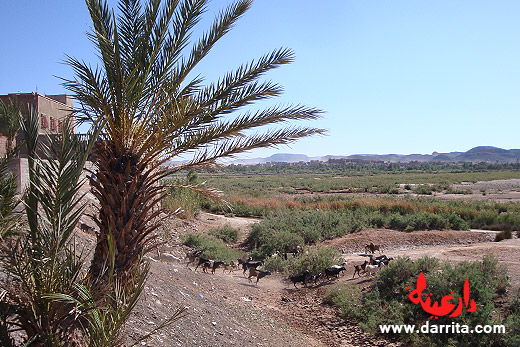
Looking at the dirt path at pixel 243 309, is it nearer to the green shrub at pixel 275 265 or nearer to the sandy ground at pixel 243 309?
the sandy ground at pixel 243 309

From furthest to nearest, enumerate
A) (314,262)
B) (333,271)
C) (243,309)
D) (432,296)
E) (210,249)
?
(210,249) < (314,262) < (333,271) < (243,309) < (432,296)

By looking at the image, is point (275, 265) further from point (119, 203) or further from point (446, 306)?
point (119, 203)

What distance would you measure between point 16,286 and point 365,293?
27.5ft

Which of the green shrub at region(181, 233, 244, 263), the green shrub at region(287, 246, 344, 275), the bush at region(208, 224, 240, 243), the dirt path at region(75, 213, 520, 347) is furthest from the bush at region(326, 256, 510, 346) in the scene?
the bush at region(208, 224, 240, 243)

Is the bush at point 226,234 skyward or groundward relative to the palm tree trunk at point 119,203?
groundward

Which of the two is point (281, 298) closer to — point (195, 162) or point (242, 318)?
point (242, 318)

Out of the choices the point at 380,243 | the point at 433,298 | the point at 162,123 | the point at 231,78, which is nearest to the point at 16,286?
the point at 162,123

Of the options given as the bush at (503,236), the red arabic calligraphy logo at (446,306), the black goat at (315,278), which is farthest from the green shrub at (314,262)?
the bush at (503,236)

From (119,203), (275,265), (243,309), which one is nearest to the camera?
(119,203)

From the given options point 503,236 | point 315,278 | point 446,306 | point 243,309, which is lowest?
point 243,309

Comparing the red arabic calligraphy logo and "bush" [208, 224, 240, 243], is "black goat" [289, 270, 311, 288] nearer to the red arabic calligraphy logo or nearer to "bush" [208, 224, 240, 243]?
the red arabic calligraphy logo

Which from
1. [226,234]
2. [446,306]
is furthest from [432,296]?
[226,234]

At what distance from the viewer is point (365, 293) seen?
994cm

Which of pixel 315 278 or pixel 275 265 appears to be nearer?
pixel 315 278
